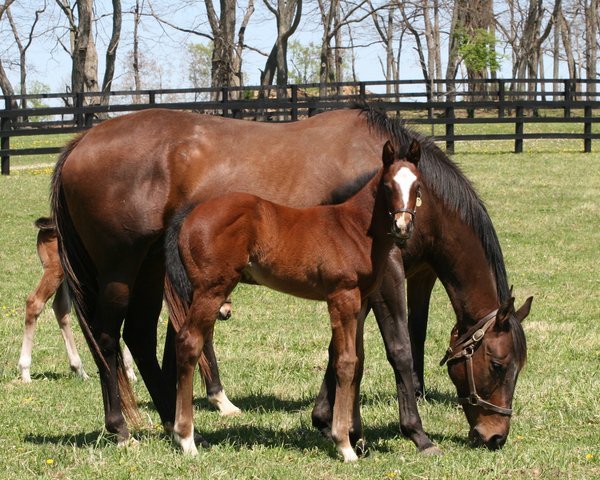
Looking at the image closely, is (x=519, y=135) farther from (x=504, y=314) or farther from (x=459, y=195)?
(x=504, y=314)

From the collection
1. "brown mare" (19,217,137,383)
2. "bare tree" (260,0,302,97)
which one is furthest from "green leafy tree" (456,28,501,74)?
"brown mare" (19,217,137,383)

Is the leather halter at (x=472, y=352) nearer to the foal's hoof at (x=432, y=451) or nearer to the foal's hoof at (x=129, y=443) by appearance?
the foal's hoof at (x=432, y=451)

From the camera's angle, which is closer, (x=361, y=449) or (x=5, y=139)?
(x=361, y=449)

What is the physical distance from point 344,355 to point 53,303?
138 inches

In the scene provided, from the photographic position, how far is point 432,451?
16.0ft

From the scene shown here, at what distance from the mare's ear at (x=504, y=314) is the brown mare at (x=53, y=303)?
125 inches

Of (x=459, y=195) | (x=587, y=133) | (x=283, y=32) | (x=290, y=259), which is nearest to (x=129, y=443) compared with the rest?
(x=290, y=259)

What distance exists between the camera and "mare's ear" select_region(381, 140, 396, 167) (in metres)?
4.42

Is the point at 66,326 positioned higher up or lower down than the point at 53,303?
lower down

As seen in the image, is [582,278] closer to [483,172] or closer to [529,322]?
[529,322]

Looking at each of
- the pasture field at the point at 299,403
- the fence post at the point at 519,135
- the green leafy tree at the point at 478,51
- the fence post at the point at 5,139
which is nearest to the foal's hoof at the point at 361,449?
the pasture field at the point at 299,403

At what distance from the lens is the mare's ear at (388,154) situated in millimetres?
4418

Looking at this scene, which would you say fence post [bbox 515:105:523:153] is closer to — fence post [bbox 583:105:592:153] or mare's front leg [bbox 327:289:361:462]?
fence post [bbox 583:105:592:153]

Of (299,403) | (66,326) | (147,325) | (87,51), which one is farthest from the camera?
(87,51)
